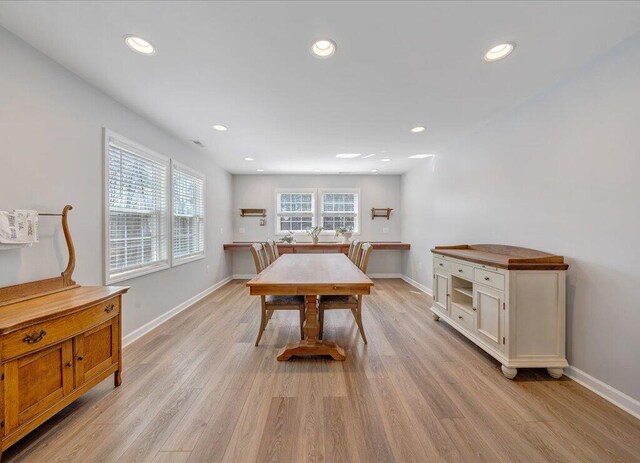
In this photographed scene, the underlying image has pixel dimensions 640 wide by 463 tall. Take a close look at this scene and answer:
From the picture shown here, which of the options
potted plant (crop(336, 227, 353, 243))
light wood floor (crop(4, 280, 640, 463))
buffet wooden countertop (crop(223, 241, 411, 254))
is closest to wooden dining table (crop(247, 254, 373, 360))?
light wood floor (crop(4, 280, 640, 463))

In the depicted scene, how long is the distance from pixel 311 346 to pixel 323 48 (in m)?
2.45

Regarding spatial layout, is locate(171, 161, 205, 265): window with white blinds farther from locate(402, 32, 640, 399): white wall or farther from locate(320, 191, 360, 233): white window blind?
locate(402, 32, 640, 399): white wall

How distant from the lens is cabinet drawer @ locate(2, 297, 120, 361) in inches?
52.6

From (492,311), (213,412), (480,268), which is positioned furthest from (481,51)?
→ (213,412)

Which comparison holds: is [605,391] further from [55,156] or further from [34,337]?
[55,156]

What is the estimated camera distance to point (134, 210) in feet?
9.60

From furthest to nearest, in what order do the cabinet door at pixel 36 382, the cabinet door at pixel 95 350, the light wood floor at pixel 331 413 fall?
the cabinet door at pixel 95 350, the light wood floor at pixel 331 413, the cabinet door at pixel 36 382

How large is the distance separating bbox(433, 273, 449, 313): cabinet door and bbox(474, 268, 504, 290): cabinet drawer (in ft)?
1.96

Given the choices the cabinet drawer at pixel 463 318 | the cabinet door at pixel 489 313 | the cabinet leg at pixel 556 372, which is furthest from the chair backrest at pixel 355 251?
the cabinet leg at pixel 556 372

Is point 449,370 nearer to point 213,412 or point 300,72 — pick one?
point 213,412

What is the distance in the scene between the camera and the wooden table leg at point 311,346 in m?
2.43

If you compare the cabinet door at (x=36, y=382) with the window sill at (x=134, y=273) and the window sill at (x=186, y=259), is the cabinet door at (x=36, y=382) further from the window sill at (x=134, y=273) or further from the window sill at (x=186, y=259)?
the window sill at (x=186, y=259)

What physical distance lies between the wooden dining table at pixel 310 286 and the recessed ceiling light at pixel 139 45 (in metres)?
1.84

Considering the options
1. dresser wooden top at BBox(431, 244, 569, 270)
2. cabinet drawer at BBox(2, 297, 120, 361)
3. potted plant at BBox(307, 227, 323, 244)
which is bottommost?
cabinet drawer at BBox(2, 297, 120, 361)
